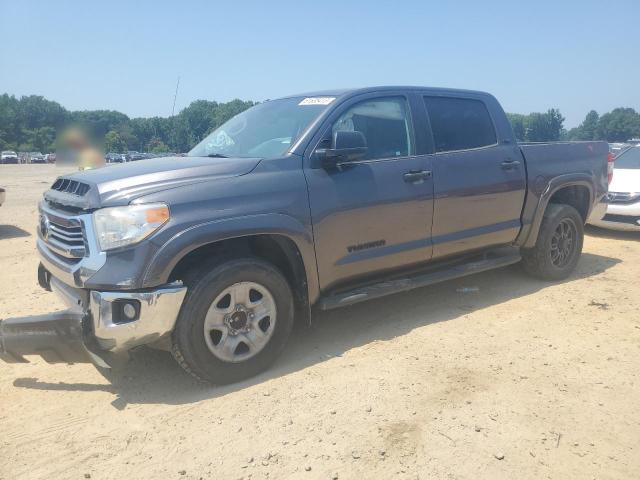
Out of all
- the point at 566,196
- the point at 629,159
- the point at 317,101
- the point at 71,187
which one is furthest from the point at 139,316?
the point at 629,159

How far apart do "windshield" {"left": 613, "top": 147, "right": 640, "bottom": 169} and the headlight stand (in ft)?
29.0

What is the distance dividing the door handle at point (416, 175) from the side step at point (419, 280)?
2.71ft

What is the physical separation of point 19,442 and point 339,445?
5.79 feet

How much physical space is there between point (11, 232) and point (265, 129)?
269 inches

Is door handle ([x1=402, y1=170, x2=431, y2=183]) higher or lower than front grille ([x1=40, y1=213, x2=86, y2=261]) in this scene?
higher

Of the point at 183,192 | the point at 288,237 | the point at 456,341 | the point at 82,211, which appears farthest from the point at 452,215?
the point at 82,211

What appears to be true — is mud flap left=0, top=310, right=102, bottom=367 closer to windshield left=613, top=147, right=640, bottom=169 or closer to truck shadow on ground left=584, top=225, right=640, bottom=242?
truck shadow on ground left=584, top=225, right=640, bottom=242

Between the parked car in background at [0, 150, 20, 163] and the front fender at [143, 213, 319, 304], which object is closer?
the front fender at [143, 213, 319, 304]

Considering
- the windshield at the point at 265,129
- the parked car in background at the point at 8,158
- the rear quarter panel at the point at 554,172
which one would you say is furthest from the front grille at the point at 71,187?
the parked car in background at the point at 8,158

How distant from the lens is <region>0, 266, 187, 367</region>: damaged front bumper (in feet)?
9.68

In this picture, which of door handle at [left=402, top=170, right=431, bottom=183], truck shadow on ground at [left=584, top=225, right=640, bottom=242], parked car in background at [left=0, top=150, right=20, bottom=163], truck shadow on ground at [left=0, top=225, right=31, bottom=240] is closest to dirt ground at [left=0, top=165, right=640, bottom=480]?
door handle at [left=402, top=170, right=431, bottom=183]

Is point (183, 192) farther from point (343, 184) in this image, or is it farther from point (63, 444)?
point (63, 444)

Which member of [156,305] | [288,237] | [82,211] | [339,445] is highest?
[82,211]

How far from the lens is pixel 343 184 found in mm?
3738
